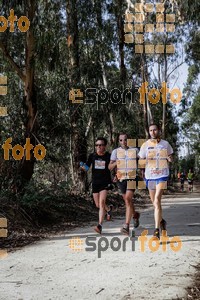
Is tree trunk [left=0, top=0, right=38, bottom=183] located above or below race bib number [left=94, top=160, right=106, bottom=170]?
above

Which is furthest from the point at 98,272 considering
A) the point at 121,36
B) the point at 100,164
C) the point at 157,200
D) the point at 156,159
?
the point at 121,36

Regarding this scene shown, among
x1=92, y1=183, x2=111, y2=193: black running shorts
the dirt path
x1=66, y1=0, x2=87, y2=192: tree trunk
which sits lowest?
the dirt path

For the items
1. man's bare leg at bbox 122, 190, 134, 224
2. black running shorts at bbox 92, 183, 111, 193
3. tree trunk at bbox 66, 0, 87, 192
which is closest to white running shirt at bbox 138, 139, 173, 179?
man's bare leg at bbox 122, 190, 134, 224

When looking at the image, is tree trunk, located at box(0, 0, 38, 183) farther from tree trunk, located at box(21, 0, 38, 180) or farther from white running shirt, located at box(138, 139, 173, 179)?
white running shirt, located at box(138, 139, 173, 179)

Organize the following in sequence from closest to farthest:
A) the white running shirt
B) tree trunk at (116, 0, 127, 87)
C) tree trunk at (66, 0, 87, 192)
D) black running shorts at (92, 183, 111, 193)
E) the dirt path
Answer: the dirt path, the white running shirt, black running shorts at (92, 183, 111, 193), tree trunk at (66, 0, 87, 192), tree trunk at (116, 0, 127, 87)

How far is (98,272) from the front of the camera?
15.7 feet

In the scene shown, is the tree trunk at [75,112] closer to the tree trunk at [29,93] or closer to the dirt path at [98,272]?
the tree trunk at [29,93]

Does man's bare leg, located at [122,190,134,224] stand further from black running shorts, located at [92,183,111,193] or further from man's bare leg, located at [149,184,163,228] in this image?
man's bare leg, located at [149,184,163,228]

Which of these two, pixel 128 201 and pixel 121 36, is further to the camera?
pixel 121 36

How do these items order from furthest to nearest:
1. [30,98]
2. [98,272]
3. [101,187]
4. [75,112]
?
[75,112] → [30,98] → [101,187] → [98,272]

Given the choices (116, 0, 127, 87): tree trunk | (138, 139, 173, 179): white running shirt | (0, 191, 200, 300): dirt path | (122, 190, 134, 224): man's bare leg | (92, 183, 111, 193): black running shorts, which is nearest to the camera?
(0, 191, 200, 300): dirt path

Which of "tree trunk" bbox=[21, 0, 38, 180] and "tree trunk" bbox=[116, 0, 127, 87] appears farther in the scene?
"tree trunk" bbox=[116, 0, 127, 87]

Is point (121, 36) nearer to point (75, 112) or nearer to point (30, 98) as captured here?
point (75, 112)

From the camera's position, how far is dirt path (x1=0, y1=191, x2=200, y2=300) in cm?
405
